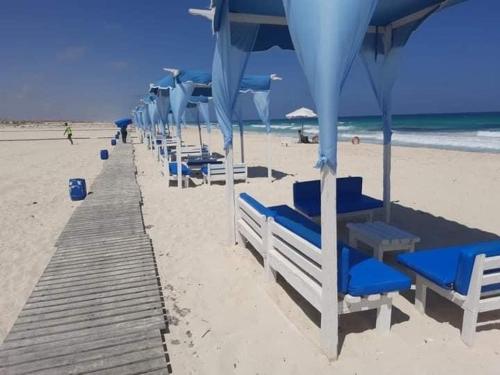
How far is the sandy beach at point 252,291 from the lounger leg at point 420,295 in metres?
0.07

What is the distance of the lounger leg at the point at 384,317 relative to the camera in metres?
2.71

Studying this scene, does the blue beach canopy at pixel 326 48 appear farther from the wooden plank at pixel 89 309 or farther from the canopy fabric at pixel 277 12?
the wooden plank at pixel 89 309

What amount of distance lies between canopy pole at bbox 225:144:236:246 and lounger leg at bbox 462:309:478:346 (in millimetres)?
2871

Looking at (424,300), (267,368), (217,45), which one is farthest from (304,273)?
(217,45)

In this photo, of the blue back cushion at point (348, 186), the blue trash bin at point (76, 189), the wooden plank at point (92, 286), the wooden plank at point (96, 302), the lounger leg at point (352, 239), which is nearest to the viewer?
the wooden plank at point (96, 302)

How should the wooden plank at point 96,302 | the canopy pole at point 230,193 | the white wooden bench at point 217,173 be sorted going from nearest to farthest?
1. the wooden plank at point 96,302
2. the canopy pole at point 230,193
3. the white wooden bench at point 217,173

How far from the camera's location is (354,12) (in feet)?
6.67

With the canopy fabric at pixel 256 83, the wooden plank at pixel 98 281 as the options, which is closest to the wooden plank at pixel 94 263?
the wooden plank at pixel 98 281

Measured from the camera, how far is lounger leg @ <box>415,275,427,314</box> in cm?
302

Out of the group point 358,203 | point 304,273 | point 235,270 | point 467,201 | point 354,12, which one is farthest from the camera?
point 467,201

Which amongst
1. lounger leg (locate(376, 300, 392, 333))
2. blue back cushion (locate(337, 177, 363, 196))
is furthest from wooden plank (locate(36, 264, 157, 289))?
blue back cushion (locate(337, 177, 363, 196))

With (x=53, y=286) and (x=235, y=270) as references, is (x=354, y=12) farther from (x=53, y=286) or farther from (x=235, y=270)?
(x=53, y=286)

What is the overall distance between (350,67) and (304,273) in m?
1.70

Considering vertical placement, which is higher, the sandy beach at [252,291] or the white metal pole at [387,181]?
the white metal pole at [387,181]
